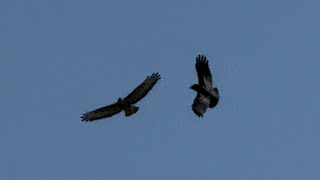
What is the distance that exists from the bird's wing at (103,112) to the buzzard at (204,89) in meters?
3.95

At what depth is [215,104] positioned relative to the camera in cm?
6381

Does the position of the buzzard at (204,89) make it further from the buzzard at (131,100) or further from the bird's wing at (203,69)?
the buzzard at (131,100)

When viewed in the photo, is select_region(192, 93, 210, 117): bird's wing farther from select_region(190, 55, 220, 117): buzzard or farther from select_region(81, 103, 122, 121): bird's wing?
select_region(81, 103, 122, 121): bird's wing

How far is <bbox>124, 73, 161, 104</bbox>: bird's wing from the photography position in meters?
66.1

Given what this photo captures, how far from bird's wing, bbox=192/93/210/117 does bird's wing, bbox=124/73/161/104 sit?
2.93m

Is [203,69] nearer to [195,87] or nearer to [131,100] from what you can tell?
[195,87]

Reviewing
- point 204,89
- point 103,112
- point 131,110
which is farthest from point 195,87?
point 103,112

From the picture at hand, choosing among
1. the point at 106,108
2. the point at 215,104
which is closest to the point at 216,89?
the point at 215,104

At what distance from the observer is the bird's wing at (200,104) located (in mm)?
63531

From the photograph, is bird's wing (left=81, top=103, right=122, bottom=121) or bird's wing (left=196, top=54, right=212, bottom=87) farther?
bird's wing (left=81, top=103, right=122, bottom=121)

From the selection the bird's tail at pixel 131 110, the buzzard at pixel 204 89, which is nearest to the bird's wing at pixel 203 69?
the buzzard at pixel 204 89

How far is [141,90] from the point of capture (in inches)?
2611

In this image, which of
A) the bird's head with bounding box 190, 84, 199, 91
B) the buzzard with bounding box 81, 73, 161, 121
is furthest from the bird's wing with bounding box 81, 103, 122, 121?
the bird's head with bounding box 190, 84, 199, 91

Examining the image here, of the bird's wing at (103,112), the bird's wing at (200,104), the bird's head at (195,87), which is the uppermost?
the bird's wing at (103,112)
